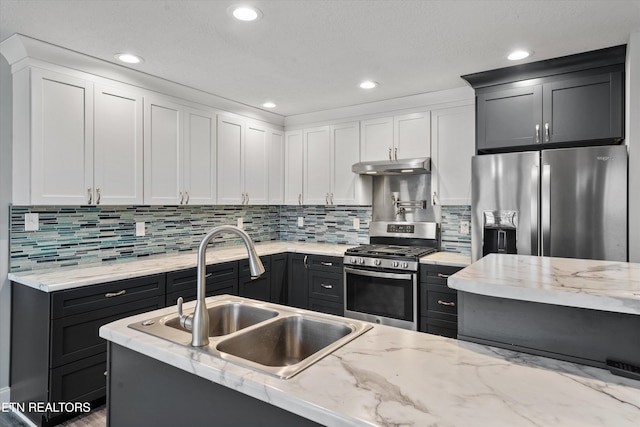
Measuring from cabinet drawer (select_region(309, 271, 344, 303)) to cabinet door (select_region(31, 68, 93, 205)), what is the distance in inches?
84.7

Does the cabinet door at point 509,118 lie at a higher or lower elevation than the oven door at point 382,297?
higher

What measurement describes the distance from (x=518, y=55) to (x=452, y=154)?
101cm

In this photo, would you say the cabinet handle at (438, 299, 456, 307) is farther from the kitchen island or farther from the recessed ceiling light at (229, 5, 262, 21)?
the recessed ceiling light at (229, 5, 262, 21)

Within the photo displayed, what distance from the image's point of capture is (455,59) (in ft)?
9.10

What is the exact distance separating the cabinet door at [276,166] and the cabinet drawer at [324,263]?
905mm

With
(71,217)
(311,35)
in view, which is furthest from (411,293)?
(71,217)

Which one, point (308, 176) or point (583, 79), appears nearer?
point (583, 79)

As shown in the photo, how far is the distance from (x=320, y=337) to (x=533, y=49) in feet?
8.00

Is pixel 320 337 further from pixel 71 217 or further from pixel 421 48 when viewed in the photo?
pixel 71 217

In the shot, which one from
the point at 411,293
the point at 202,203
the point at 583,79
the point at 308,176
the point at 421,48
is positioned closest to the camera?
the point at 421,48

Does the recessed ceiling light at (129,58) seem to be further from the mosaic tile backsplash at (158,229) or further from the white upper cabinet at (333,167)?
the white upper cabinet at (333,167)

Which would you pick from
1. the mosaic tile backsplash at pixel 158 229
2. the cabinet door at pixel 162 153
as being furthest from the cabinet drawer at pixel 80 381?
the cabinet door at pixel 162 153

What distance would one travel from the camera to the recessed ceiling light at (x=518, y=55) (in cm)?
265

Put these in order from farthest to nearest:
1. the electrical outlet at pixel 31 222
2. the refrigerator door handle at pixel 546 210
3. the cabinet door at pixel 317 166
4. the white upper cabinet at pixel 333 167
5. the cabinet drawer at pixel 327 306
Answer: the cabinet door at pixel 317 166, the white upper cabinet at pixel 333 167, the cabinet drawer at pixel 327 306, the refrigerator door handle at pixel 546 210, the electrical outlet at pixel 31 222
